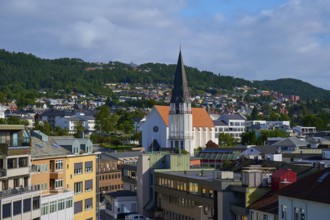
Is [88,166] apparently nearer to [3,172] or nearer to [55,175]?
[55,175]

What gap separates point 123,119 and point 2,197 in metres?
145

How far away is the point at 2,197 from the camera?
1215 inches

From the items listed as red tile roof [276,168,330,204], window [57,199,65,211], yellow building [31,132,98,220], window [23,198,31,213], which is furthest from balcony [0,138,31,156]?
red tile roof [276,168,330,204]

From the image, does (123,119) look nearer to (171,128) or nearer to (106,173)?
(171,128)

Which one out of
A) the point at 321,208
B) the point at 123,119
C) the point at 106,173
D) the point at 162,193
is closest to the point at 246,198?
the point at 321,208

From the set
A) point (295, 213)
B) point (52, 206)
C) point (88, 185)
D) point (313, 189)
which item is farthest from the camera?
point (88, 185)

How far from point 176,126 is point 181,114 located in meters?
2.73

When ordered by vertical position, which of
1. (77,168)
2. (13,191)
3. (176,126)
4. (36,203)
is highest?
(176,126)

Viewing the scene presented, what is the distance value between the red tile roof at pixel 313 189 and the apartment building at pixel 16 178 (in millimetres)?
12957

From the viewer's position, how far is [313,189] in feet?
102

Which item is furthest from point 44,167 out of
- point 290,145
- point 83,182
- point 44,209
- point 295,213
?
point 290,145

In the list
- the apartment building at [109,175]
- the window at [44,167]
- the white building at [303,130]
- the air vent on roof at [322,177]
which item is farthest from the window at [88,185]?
the white building at [303,130]

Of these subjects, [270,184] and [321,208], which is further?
[270,184]

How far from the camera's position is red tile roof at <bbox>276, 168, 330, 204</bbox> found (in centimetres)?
2969
